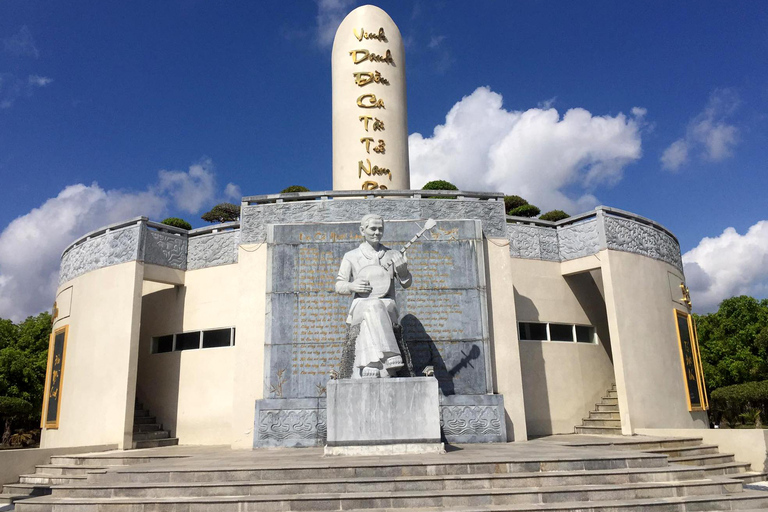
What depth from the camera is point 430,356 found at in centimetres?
1095

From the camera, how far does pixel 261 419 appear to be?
416 inches

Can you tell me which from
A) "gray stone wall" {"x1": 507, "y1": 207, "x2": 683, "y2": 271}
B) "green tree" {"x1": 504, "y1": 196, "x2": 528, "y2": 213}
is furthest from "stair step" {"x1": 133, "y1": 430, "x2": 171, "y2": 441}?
"green tree" {"x1": 504, "y1": 196, "x2": 528, "y2": 213}

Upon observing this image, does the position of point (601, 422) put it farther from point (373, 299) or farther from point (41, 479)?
point (41, 479)

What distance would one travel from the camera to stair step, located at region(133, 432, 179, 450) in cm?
1234

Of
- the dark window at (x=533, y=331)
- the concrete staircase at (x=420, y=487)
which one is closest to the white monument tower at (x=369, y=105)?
the dark window at (x=533, y=331)

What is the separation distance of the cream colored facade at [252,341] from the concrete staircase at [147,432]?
174mm

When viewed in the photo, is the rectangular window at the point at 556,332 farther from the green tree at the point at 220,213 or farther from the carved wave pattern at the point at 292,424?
the green tree at the point at 220,213

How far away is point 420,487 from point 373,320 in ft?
8.49

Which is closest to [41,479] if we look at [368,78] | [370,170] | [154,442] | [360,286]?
[154,442]

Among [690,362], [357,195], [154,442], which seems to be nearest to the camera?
[357,195]

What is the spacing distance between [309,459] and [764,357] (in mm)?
25885

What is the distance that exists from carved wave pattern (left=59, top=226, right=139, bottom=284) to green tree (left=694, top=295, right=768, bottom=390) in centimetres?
2477

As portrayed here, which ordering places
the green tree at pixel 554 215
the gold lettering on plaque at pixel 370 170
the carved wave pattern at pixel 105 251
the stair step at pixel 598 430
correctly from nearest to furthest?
the stair step at pixel 598 430
the carved wave pattern at pixel 105 251
the gold lettering on plaque at pixel 370 170
the green tree at pixel 554 215

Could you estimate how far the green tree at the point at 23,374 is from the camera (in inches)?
836
